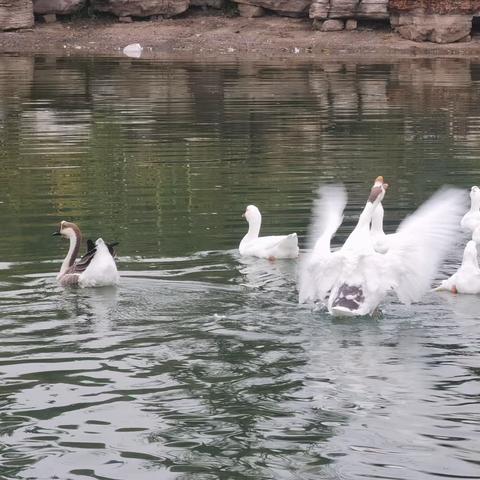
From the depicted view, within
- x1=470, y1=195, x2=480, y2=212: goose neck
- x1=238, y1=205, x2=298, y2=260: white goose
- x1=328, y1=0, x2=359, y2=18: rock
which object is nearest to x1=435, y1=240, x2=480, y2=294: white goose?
x1=238, y1=205, x2=298, y2=260: white goose

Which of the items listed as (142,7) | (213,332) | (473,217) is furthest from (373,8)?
(213,332)

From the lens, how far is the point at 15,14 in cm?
4372

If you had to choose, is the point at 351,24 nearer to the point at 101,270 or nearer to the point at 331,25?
the point at 331,25

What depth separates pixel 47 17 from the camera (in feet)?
147

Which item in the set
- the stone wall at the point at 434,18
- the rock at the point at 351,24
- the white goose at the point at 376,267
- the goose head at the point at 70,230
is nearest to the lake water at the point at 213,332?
the white goose at the point at 376,267

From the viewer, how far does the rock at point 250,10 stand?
44031mm

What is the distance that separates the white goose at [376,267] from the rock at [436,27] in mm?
30067

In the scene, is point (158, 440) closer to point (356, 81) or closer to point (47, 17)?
point (356, 81)

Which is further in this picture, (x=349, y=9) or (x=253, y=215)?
(x=349, y=9)

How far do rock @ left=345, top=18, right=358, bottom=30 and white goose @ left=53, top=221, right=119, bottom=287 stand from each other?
30.0m

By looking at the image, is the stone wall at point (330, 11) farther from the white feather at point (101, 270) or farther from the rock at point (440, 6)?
the white feather at point (101, 270)

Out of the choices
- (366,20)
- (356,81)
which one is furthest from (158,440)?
(366,20)

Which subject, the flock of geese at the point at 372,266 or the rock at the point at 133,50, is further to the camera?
the rock at the point at 133,50

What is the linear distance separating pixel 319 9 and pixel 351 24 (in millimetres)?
1197
